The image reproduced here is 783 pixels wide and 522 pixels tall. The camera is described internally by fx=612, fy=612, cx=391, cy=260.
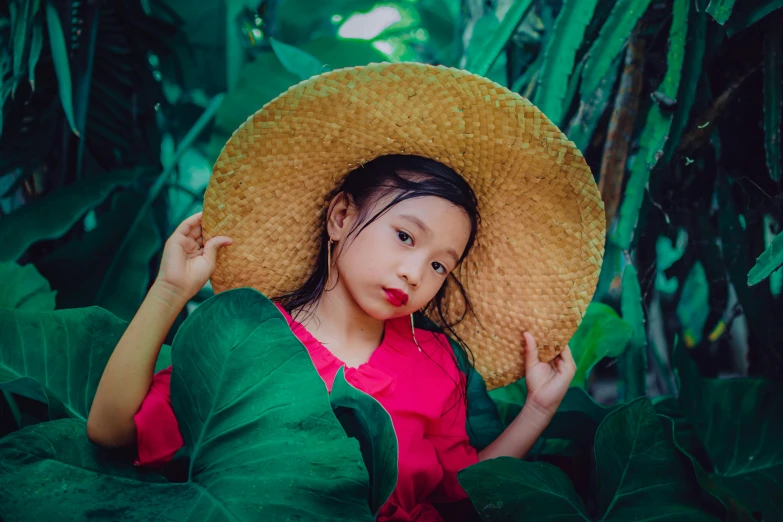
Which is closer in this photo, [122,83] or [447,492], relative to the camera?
[447,492]

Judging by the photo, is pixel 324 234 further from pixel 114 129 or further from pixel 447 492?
pixel 114 129

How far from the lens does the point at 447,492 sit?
31.4 inches

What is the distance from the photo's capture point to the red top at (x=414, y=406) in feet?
2.39

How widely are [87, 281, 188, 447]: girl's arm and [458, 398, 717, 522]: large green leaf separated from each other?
350 millimetres

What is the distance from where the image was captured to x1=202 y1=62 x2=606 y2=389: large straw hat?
712 mm

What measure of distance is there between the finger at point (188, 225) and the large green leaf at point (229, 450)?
179 mm

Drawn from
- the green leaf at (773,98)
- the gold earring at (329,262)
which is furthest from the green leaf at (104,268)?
the green leaf at (773,98)

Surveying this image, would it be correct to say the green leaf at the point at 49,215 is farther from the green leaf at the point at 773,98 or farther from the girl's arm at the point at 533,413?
the green leaf at the point at 773,98

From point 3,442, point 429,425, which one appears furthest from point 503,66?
point 3,442

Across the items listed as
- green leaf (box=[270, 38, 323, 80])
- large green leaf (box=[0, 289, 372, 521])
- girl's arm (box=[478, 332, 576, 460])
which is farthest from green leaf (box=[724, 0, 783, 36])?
large green leaf (box=[0, 289, 372, 521])

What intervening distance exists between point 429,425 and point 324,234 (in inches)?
11.4

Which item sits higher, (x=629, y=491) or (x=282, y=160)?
(x=282, y=160)

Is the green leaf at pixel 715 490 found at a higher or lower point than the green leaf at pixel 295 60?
lower

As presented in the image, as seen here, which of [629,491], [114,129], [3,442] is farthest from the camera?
[114,129]
